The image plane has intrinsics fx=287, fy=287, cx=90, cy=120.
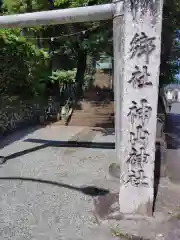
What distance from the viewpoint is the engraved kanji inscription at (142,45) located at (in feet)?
12.8

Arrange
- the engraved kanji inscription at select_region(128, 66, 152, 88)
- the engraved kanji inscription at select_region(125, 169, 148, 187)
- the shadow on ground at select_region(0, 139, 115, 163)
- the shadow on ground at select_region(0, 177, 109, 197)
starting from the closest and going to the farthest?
the engraved kanji inscription at select_region(128, 66, 152, 88), the engraved kanji inscription at select_region(125, 169, 148, 187), the shadow on ground at select_region(0, 177, 109, 197), the shadow on ground at select_region(0, 139, 115, 163)

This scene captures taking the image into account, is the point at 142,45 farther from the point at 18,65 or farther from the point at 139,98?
the point at 18,65

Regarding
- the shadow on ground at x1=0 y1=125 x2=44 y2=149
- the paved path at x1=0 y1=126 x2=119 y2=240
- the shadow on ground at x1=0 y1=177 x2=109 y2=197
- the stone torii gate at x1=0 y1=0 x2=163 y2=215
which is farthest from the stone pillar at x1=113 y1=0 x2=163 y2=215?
the shadow on ground at x1=0 y1=125 x2=44 y2=149

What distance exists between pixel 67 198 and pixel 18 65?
6.43 metres

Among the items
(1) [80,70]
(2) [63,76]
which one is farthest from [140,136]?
(2) [63,76]

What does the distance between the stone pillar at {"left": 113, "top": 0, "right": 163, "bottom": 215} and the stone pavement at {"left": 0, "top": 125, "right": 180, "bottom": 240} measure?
379 millimetres

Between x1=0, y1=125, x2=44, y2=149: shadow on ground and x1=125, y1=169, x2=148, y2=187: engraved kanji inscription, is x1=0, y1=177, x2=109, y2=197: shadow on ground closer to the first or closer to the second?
x1=125, y1=169, x2=148, y2=187: engraved kanji inscription

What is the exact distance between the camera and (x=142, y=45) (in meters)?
3.91

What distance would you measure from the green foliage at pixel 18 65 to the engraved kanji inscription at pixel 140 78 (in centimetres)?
598

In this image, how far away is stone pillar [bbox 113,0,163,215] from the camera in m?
3.86

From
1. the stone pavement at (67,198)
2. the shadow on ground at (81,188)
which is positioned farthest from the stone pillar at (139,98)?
the shadow on ground at (81,188)

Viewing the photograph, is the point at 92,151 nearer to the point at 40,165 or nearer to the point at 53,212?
the point at 40,165

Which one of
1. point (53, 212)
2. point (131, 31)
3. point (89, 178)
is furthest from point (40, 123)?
point (131, 31)

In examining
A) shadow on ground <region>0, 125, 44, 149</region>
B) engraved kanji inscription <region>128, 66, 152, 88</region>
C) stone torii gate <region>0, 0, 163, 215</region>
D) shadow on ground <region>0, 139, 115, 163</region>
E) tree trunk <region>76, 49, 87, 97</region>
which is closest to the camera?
stone torii gate <region>0, 0, 163, 215</region>
